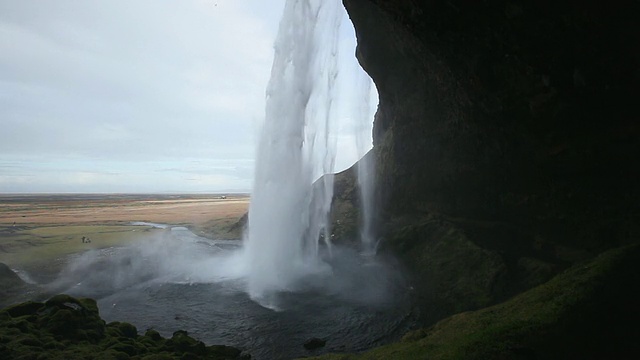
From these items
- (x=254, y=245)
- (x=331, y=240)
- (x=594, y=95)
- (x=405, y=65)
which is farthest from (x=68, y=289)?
(x=594, y=95)

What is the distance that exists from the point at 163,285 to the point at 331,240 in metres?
15.5

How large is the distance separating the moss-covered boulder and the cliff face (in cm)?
1281

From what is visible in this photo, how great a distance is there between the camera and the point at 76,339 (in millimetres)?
13312

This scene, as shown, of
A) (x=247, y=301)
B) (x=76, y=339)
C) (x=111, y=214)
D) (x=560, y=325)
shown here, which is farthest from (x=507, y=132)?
(x=111, y=214)

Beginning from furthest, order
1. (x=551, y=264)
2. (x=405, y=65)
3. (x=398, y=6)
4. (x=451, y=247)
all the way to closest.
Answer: (x=405, y=65)
(x=451, y=247)
(x=551, y=264)
(x=398, y=6)

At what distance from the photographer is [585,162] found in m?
15.7

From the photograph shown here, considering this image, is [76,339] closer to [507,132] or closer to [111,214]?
[507,132]

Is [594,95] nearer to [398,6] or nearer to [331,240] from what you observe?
[398,6]

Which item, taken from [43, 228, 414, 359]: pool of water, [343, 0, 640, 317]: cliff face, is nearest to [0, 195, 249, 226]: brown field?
[43, 228, 414, 359]: pool of water

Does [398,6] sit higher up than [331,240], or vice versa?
[398,6]

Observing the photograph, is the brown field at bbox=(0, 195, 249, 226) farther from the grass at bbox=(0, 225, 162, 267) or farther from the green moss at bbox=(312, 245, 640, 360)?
the green moss at bbox=(312, 245, 640, 360)

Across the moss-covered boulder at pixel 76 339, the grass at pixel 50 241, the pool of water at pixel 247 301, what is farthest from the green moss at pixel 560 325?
the grass at pixel 50 241

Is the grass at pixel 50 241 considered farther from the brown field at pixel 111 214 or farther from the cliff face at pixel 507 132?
the cliff face at pixel 507 132

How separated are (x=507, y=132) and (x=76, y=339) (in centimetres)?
2118
